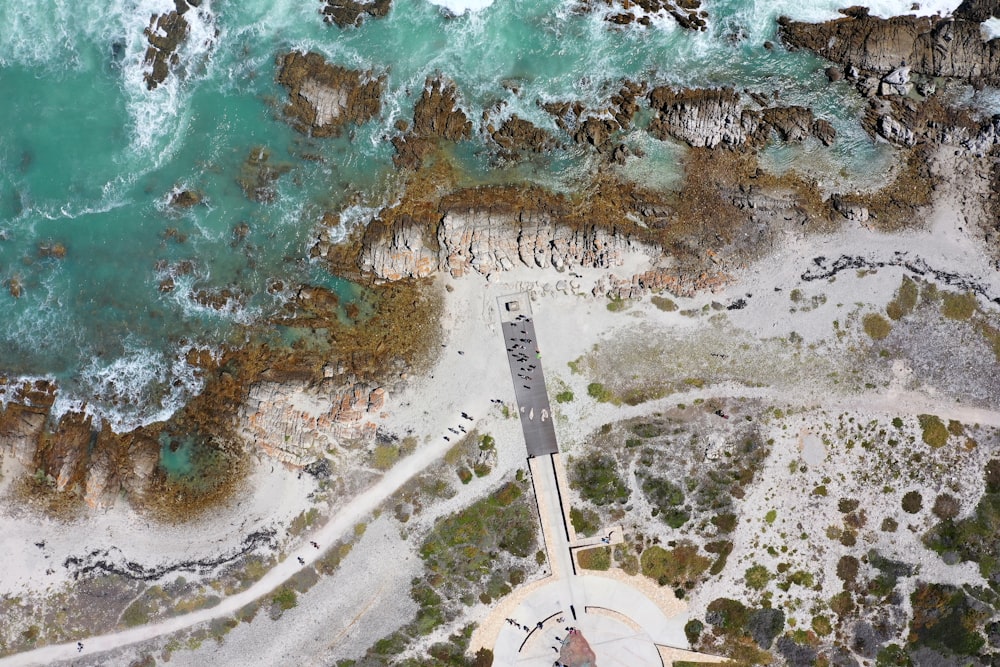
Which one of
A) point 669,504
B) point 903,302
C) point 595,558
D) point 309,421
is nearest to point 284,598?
point 309,421

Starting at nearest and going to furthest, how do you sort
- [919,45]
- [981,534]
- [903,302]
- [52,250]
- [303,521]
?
[981,534] < [903,302] < [303,521] < [919,45] < [52,250]

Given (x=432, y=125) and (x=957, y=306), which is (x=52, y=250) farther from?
(x=957, y=306)

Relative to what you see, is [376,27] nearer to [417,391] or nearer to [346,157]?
[346,157]

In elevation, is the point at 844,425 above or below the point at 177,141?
below

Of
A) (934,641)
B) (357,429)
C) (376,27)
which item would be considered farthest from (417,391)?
(934,641)

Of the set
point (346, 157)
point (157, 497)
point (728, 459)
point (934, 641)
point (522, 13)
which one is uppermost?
point (522, 13)

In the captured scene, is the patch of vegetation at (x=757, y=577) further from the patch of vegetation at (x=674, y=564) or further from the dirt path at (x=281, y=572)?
Answer: the dirt path at (x=281, y=572)
